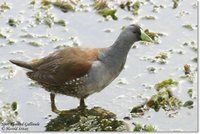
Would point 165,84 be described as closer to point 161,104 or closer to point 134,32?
point 161,104

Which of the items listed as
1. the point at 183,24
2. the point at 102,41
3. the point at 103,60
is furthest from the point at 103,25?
the point at 103,60

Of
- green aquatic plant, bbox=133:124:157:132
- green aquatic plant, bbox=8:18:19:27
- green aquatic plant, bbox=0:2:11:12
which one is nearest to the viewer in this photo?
green aquatic plant, bbox=133:124:157:132

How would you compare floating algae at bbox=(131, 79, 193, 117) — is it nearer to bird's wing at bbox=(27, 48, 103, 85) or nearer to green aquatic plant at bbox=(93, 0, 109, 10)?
bird's wing at bbox=(27, 48, 103, 85)

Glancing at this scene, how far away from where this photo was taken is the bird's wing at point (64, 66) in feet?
29.1

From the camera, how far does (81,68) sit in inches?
348

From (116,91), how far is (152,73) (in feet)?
2.41

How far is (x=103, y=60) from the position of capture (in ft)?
29.5

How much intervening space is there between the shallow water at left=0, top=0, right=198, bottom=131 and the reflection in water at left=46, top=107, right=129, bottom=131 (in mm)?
99

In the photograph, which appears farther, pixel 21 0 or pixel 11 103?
pixel 21 0

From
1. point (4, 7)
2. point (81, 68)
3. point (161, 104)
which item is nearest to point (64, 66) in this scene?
point (81, 68)

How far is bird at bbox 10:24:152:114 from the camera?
8.87 meters

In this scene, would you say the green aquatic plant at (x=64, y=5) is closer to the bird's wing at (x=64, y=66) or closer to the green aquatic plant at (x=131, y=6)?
the green aquatic plant at (x=131, y=6)

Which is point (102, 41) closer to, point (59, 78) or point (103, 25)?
point (103, 25)

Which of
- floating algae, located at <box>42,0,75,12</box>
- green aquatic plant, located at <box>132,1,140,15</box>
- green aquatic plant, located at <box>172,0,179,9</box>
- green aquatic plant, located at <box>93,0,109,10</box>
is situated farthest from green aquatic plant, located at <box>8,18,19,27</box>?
green aquatic plant, located at <box>172,0,179,9</box>
